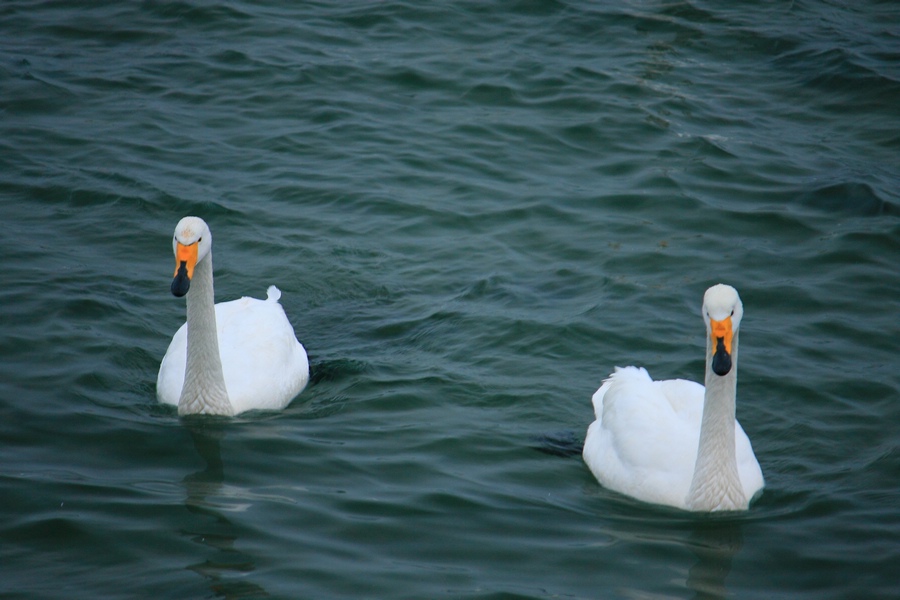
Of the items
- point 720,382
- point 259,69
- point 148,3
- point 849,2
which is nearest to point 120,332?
point 720,382

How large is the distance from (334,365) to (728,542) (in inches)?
142

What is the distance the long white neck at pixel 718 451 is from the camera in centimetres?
644

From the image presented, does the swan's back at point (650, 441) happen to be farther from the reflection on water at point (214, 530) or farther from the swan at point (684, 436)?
the reflection on water at point (214, 530)

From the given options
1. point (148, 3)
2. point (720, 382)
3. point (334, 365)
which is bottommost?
point (334, 365)

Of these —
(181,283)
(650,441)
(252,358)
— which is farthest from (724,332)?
(252,358)

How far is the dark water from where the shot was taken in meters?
6.06

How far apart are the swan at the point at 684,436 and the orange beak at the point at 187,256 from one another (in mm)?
2939

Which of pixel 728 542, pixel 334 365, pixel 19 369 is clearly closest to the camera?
pixel 728 542

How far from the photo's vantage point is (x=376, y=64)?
47.2 feet

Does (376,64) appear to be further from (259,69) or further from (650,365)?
(650,365)

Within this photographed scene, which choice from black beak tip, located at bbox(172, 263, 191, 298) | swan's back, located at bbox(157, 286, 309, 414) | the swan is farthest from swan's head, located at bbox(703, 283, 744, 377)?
swan's back, located at bbox(157, 286, 309, 414)

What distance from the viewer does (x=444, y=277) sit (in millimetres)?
10078

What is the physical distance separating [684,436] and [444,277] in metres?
3.59

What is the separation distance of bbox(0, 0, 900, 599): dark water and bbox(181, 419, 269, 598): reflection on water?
2 centimetres
